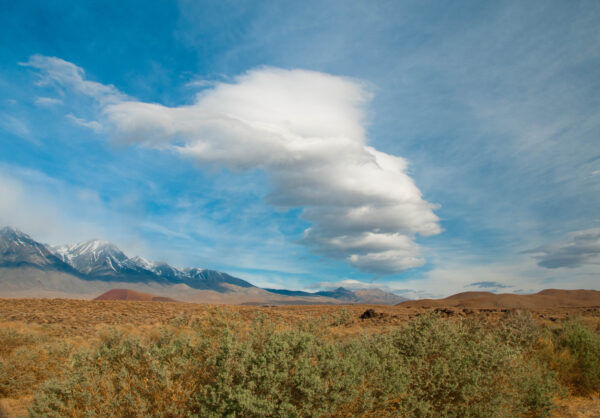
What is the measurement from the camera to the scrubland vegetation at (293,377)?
5598mm

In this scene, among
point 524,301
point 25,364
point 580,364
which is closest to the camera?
point 25,364

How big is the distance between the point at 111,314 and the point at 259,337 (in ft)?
105

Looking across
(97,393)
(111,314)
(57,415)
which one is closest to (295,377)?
(97,393)

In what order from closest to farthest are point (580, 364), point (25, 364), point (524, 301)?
point (25, 364), point (580, 364), point (524, 301)

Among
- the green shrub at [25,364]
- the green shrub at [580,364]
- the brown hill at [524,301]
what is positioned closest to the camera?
the green shrub at [25,364]

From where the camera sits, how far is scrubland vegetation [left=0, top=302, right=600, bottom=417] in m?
5.60

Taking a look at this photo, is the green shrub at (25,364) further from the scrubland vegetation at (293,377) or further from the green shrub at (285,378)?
the green shrub at (285,378)

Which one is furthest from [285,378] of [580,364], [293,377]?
[580,364]

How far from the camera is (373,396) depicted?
6789 millimetres

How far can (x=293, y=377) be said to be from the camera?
5.75 metres

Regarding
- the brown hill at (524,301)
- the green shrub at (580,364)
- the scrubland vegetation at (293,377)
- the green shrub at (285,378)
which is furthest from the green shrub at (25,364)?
the brown hill at (524,301)

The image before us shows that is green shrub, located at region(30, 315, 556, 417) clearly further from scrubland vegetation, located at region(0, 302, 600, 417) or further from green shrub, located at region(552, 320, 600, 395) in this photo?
green shrub, located at region(552, 320, 600, 395)

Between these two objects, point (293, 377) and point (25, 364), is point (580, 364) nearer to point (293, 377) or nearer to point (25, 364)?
point (293, 377)

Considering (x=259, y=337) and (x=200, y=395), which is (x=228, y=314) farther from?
(x=200, y=395)
